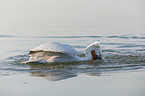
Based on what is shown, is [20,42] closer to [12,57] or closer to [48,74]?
[12,57]

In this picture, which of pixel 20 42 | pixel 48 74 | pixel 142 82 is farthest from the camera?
pixel 20 42

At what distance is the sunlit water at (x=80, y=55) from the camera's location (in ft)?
30.1

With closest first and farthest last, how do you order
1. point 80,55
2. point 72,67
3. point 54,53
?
1. point 72,67
2. point 54,53
3. point 80,55

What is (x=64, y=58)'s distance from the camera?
1013cm

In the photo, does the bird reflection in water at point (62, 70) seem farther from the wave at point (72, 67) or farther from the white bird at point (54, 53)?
the white bird at point (54, 53)

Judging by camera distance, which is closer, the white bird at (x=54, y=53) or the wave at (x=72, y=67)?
the wave at (x=72, y=67)

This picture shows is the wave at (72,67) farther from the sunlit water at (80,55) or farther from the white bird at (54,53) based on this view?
the white bird at (54,53)

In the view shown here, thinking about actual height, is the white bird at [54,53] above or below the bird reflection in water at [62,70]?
above

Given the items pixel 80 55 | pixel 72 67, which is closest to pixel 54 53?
pixel 72 67

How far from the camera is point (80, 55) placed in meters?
12.0

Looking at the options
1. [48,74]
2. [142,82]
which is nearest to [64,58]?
[48,74]

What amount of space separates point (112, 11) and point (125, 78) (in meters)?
16.6

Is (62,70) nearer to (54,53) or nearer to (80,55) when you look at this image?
(54,53)

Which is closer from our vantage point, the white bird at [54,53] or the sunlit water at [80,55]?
the sunlit water at [80,55]
